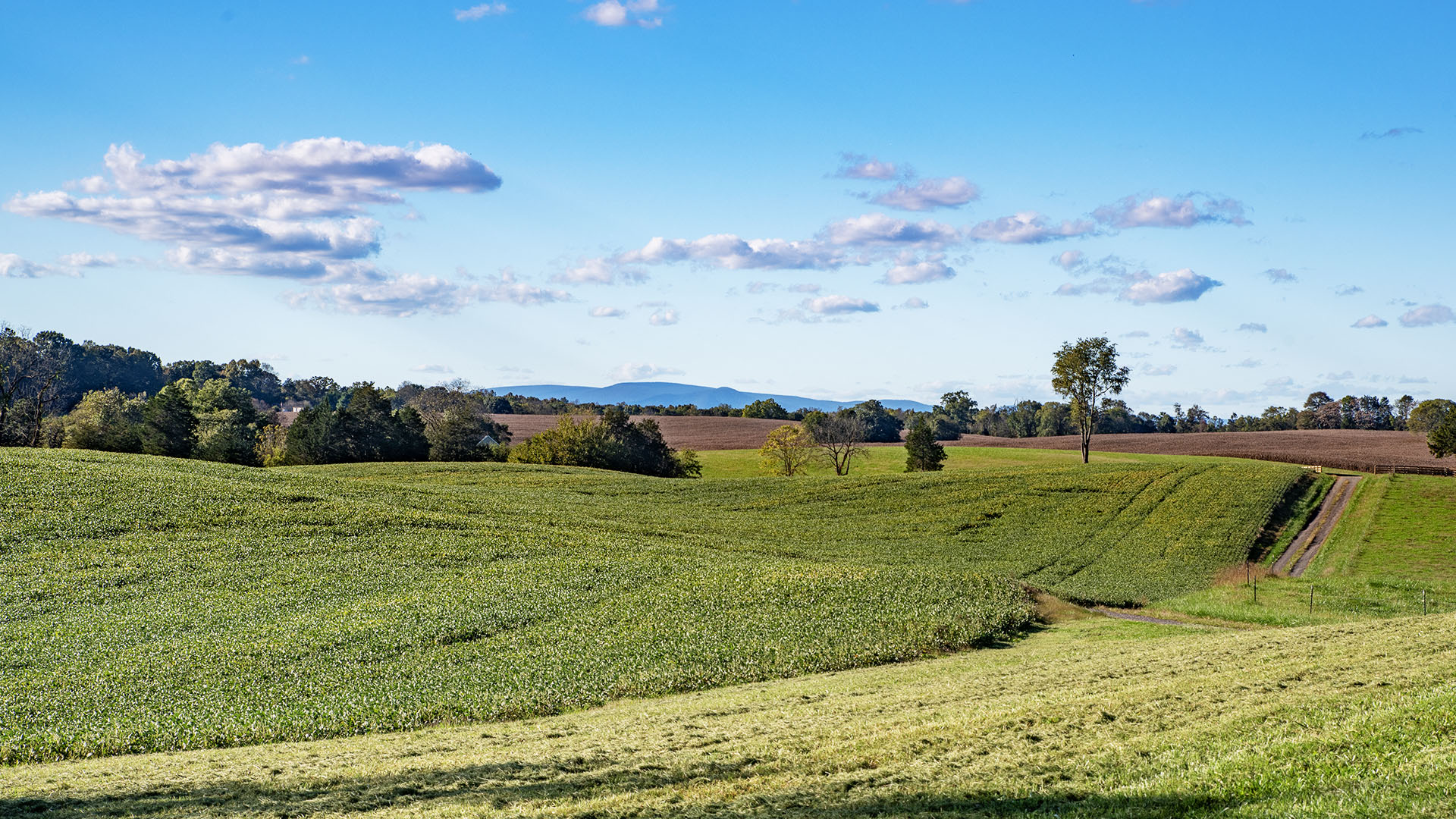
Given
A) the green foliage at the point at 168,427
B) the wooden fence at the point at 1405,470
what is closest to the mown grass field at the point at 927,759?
the wooden fence at the point at 1405,470

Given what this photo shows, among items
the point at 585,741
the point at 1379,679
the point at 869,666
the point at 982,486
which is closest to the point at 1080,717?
the point at 1379,679

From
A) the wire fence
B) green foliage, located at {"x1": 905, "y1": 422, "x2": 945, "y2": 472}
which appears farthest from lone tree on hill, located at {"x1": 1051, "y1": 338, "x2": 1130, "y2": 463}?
the wire fence

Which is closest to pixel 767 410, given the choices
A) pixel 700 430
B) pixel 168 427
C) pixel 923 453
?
pixel 700 430

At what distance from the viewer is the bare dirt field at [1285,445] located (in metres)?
90.6

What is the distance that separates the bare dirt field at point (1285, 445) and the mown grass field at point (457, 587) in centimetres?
Result: 3171

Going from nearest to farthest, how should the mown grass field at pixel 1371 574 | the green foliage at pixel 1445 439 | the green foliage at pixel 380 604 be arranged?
the green foliage at pixel 380 604
the mown grass field at pixel 1371 574
the green foliage at pixel 1445 439

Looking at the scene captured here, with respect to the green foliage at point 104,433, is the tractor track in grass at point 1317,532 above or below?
below

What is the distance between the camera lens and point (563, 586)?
34.4m

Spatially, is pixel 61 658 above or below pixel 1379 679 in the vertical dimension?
below

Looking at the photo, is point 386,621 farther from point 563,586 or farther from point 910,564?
point 910,564

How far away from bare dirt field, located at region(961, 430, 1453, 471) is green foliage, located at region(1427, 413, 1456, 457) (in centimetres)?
115

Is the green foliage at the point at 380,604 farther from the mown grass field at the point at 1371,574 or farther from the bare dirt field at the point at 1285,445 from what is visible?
the bare dirt field at the point at 1285,445

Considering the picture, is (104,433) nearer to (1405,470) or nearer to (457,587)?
(457,587)

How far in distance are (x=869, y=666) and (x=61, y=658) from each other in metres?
20.2
